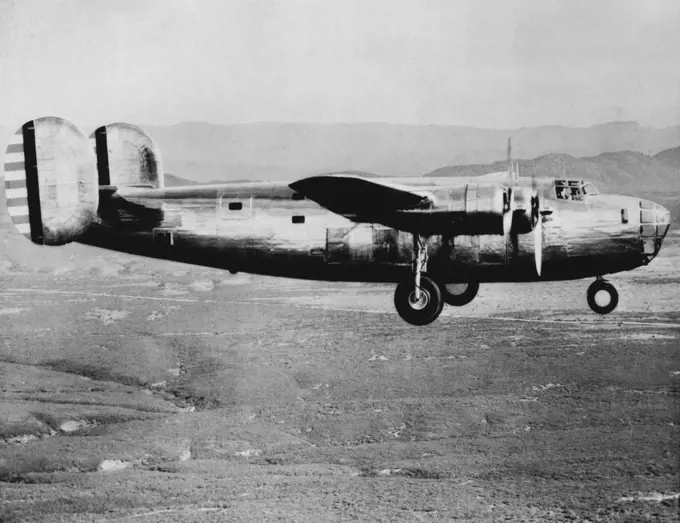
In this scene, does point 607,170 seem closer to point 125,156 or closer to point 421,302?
point 421,302

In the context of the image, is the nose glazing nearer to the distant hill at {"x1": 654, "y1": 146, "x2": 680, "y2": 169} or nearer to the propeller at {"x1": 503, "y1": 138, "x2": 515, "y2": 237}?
the propeller at {"x1": 503, "y1": 138, "x2": 515, "y2": 237}

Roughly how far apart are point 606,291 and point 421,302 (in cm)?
427

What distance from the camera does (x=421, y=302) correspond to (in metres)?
13.8

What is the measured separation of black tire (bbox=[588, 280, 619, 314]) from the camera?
49.2 ft

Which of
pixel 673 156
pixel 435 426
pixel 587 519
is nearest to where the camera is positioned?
pixel 673 156

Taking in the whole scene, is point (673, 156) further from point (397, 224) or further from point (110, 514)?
point (110, 514)

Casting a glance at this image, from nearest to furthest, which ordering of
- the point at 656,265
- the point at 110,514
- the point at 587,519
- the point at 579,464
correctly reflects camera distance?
the point at 656,265, the point at 110,514, the point at 579,464, the point at 587,519

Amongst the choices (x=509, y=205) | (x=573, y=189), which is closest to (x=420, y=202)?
(x=509, y=205)

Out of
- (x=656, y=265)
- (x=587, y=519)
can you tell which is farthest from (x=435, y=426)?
(x=656, y=265)

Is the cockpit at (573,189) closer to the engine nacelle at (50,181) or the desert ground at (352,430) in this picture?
the engine nacelle at (50,181)

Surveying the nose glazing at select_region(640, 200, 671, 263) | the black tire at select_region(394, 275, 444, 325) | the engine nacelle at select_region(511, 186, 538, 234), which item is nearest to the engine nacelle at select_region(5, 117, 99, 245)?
the black tire at select_region(394, 275, 444, 325)

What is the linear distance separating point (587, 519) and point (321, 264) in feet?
411

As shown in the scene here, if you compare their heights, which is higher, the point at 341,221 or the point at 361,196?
the point at 361,196

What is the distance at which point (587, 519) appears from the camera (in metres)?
124
